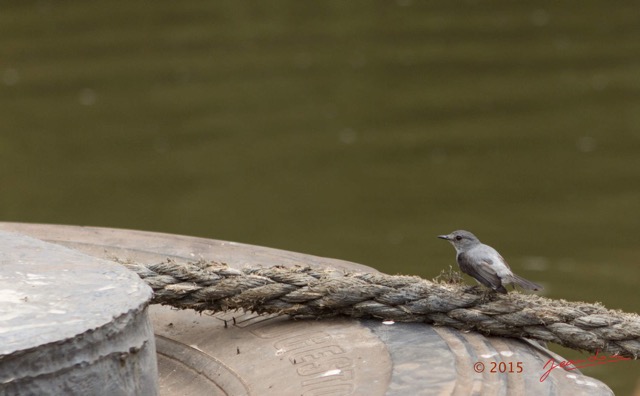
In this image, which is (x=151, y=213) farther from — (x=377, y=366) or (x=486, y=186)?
(x=377, y=366)

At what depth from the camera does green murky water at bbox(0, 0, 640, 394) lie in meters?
4.33

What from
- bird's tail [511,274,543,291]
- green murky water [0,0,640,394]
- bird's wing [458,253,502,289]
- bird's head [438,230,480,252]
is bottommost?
bird's tail [511,274,543,291]

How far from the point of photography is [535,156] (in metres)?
5.04

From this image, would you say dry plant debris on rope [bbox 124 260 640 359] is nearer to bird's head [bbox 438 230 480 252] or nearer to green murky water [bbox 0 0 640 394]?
bird's head [bbox 438 230 480 252]

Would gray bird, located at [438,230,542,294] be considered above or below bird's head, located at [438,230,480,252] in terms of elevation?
below

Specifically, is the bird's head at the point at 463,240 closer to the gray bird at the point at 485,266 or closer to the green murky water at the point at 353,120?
the gray bird at the point at 485,266

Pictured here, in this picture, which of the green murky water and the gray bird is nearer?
the gray bird

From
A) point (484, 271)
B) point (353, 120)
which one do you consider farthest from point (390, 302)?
point (353, 120)

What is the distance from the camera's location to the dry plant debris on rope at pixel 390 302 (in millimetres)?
1687

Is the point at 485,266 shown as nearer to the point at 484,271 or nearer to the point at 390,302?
the point at 484,271

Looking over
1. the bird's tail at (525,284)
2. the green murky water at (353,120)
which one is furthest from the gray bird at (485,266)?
the green murky water at (353,120)

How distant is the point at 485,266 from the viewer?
1722 millimetres

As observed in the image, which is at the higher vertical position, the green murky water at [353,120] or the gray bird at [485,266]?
the green murky water at [353,120]

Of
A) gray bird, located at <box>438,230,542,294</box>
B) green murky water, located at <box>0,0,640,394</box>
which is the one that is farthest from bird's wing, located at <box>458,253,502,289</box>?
green murky water, located at <box>0,0,640,394</box>
